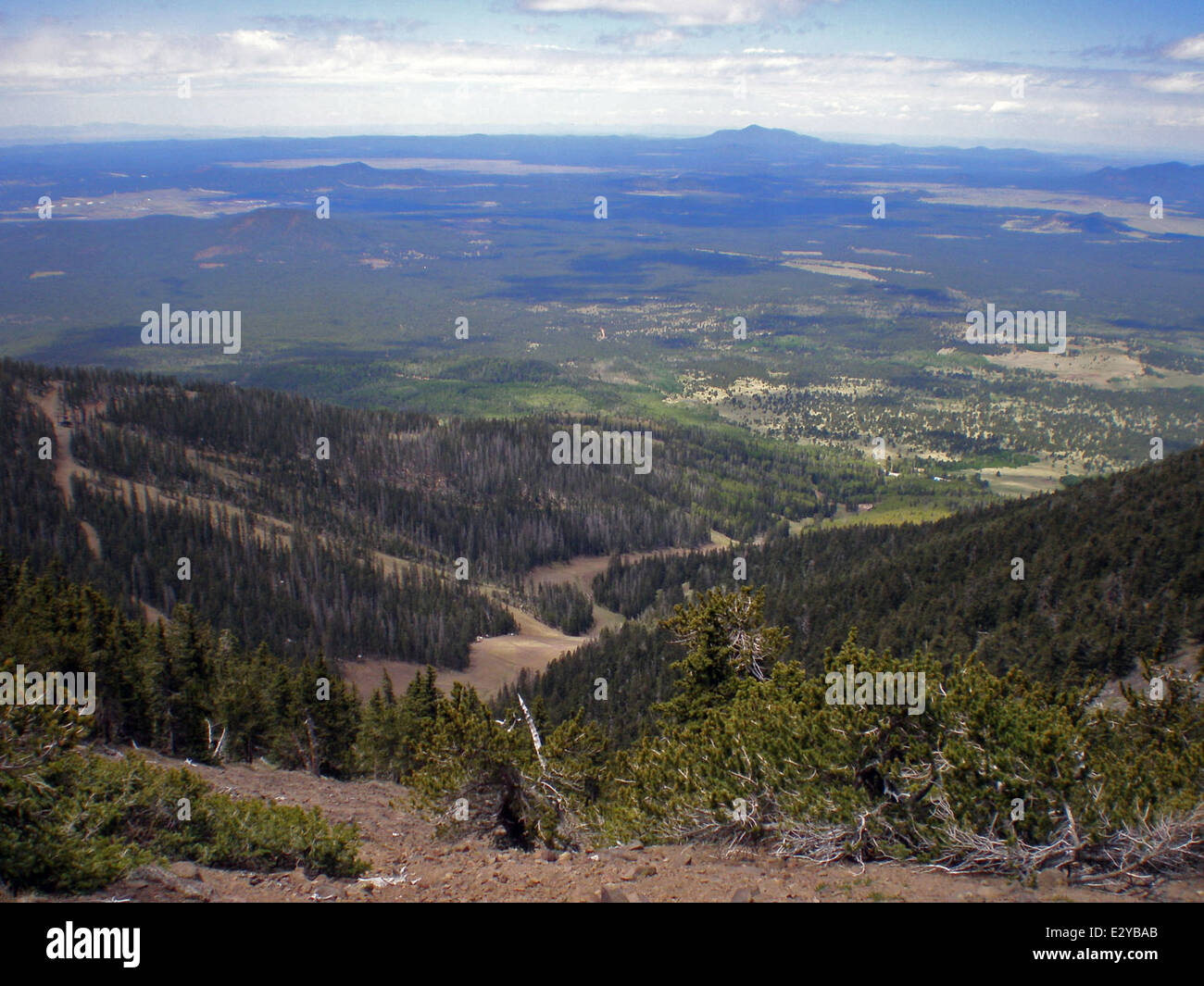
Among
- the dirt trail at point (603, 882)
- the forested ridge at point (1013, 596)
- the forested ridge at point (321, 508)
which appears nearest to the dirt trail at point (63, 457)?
the forested ridge at point (321, 508)

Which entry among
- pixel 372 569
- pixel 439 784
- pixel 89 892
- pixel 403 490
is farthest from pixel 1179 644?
pixel 403 490

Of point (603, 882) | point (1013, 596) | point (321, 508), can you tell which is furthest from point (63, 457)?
point (603, 882)

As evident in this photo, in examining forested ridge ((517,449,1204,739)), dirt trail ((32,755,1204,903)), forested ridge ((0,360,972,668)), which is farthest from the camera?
forested ridge ((0,360,972,668))

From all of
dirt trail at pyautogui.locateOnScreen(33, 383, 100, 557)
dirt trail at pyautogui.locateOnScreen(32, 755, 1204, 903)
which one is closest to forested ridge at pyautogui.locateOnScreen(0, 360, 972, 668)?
dirt trail at pyautogui.locateOnScreen(33, 383, 100, 557)

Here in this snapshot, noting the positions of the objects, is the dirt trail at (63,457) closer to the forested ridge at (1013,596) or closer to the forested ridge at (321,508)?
the forested ridge at (321,508)

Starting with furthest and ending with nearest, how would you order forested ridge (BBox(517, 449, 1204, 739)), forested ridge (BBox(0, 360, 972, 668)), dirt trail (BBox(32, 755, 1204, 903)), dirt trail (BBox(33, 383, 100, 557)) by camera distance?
dirt trail (BBox(33, 383, 100, 557)), forested ridge (BBox(0, 360, 972, 668)), forested ridge (BBox(517, 449, 1204, 739)), dirt trail (BBox(32, 755, 1204, 903))

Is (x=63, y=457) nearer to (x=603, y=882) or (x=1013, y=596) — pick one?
(x=1013, y=596)

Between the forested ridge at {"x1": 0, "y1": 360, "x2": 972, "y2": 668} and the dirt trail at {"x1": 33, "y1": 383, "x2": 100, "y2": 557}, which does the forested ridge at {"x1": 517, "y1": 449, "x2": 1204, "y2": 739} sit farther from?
the dirt trail at {"x1": 33, "y1": 383, "x2": 100, "y2": 557}
